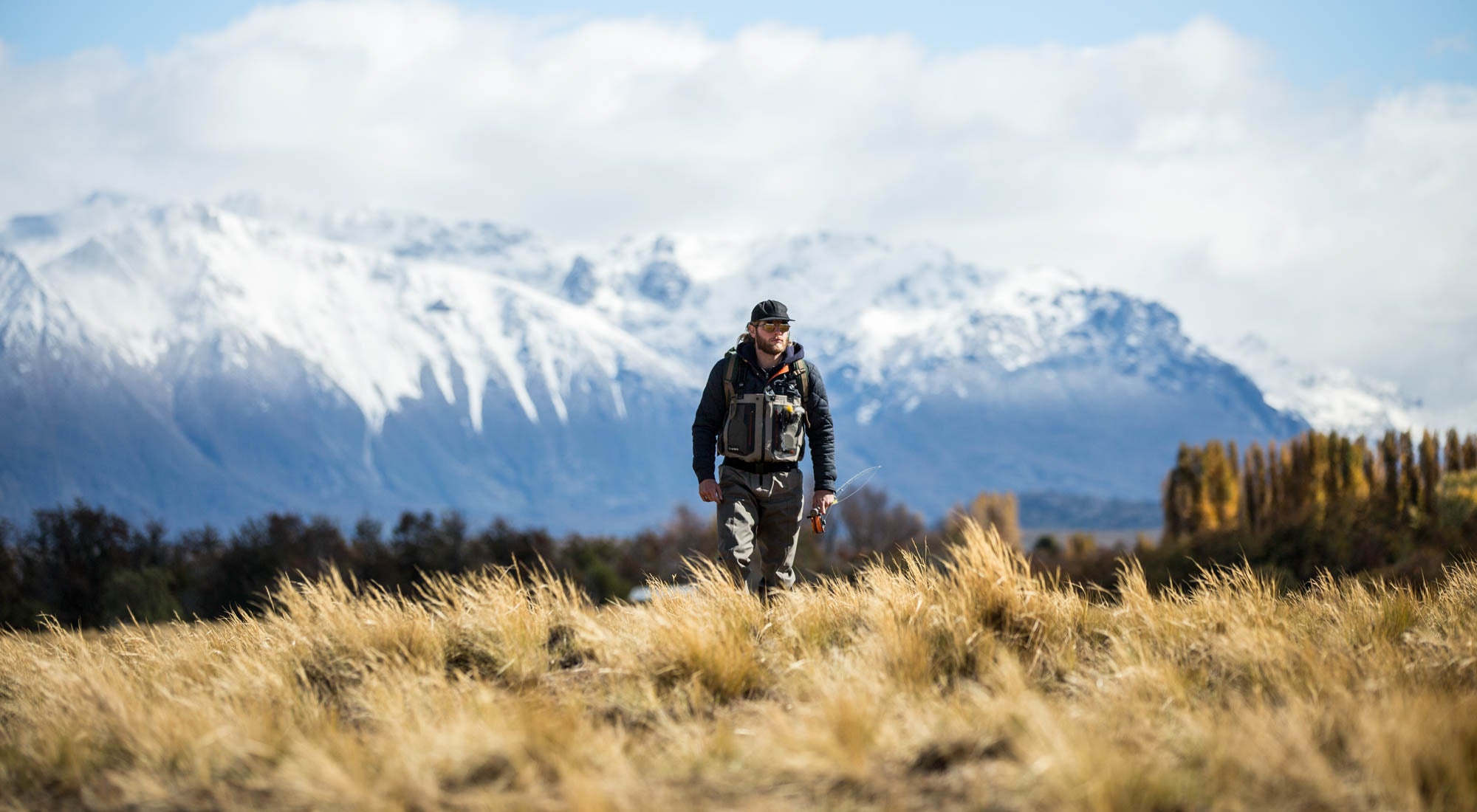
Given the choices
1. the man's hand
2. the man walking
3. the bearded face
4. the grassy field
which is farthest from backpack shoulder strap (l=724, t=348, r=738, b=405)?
the grassy field

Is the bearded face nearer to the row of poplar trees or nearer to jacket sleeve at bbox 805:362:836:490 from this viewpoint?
jacket sleeve at bbox 805:362:836:490

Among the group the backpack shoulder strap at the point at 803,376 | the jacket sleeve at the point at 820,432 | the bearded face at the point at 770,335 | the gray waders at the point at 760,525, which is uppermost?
the bearded face at the point at 770,335

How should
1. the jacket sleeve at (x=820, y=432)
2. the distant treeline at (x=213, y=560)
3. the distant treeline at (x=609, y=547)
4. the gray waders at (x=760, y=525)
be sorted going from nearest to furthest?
the gray waders at (x=760, y=525) → the jacket sleeve at (x=820, y=432) → the distant treeline at (x=609, y=547) → the distant treeline at (x=213, y=560)

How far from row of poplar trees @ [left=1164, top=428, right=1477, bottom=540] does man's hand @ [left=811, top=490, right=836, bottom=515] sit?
4189cm

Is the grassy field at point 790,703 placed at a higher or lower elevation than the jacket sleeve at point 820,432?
lower

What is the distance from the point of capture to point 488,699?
5.77 metres

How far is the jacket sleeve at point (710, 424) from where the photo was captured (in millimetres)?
9367

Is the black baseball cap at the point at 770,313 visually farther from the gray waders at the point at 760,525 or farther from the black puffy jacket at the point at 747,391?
the gray waders at the point at 760,525

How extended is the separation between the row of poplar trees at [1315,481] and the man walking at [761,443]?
42.1 m

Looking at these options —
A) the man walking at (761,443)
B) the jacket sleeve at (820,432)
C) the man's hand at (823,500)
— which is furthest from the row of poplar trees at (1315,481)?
the man walking at (761,443)

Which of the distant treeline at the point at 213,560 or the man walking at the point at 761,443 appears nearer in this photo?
the man walking at the point at 761,443

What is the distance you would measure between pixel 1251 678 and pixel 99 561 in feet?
192

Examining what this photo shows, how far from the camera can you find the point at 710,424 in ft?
31.0

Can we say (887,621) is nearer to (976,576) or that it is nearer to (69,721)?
(976,576)
